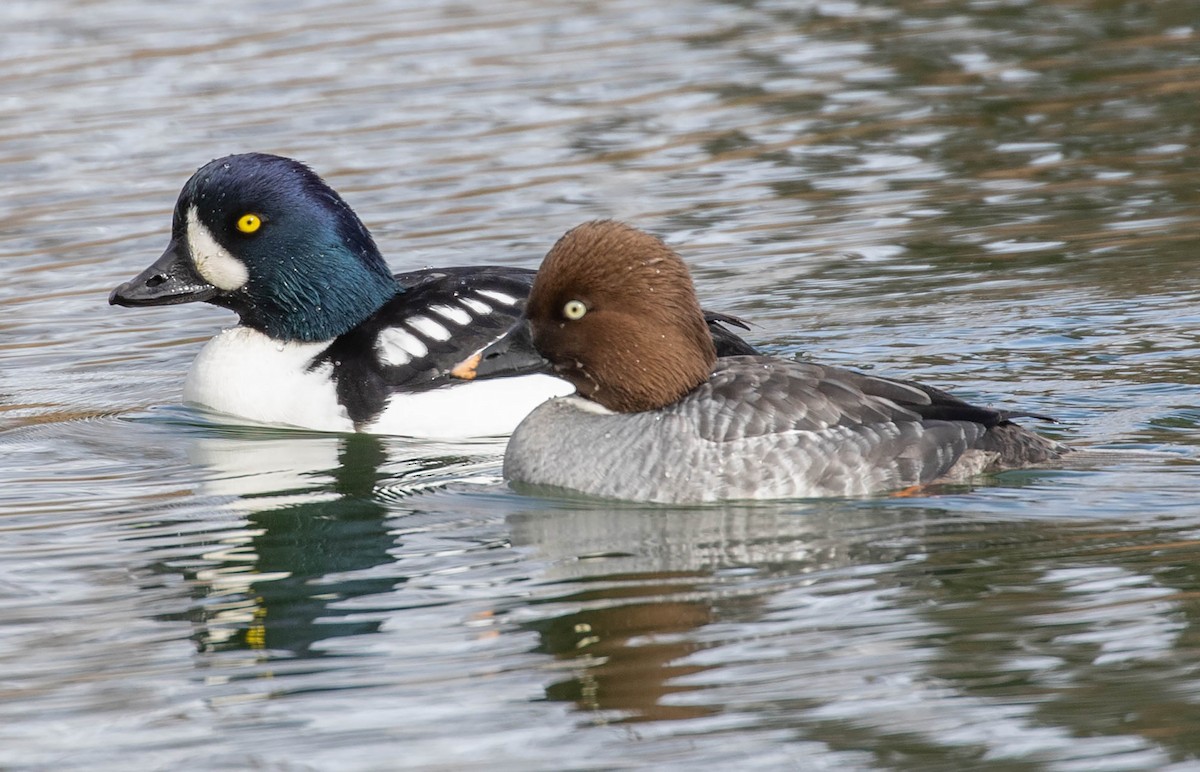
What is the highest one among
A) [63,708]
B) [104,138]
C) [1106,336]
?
[104,138]

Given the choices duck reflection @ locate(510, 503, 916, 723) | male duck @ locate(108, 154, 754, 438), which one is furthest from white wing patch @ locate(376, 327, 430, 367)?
duck reflection @ locate(510, 503, 916, 723)

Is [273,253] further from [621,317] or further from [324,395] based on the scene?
[621,317]

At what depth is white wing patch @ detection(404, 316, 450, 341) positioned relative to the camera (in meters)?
9.56

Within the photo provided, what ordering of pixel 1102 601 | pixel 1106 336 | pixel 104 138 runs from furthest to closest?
pixel 104 138 < pixel 1106 336 < pixel 1102 601

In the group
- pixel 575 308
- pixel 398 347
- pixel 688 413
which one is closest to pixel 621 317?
pixel 575 308

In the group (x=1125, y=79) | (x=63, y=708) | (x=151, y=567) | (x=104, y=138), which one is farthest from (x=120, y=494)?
(x=1125, y=79)

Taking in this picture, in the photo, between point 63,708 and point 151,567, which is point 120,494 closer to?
point 151,567

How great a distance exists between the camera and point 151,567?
7664 millimetres

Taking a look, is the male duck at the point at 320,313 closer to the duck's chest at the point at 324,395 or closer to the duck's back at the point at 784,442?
the duck's chest at the point at 324,395

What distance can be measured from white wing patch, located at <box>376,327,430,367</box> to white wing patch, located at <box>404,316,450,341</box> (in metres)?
0.05

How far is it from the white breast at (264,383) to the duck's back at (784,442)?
5.98ft

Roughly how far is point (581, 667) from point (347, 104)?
1148 centimetres

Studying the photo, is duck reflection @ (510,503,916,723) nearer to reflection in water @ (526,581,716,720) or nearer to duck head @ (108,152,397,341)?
reflection in water @ (526,581,716,720)

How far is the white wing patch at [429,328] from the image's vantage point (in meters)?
9.56
